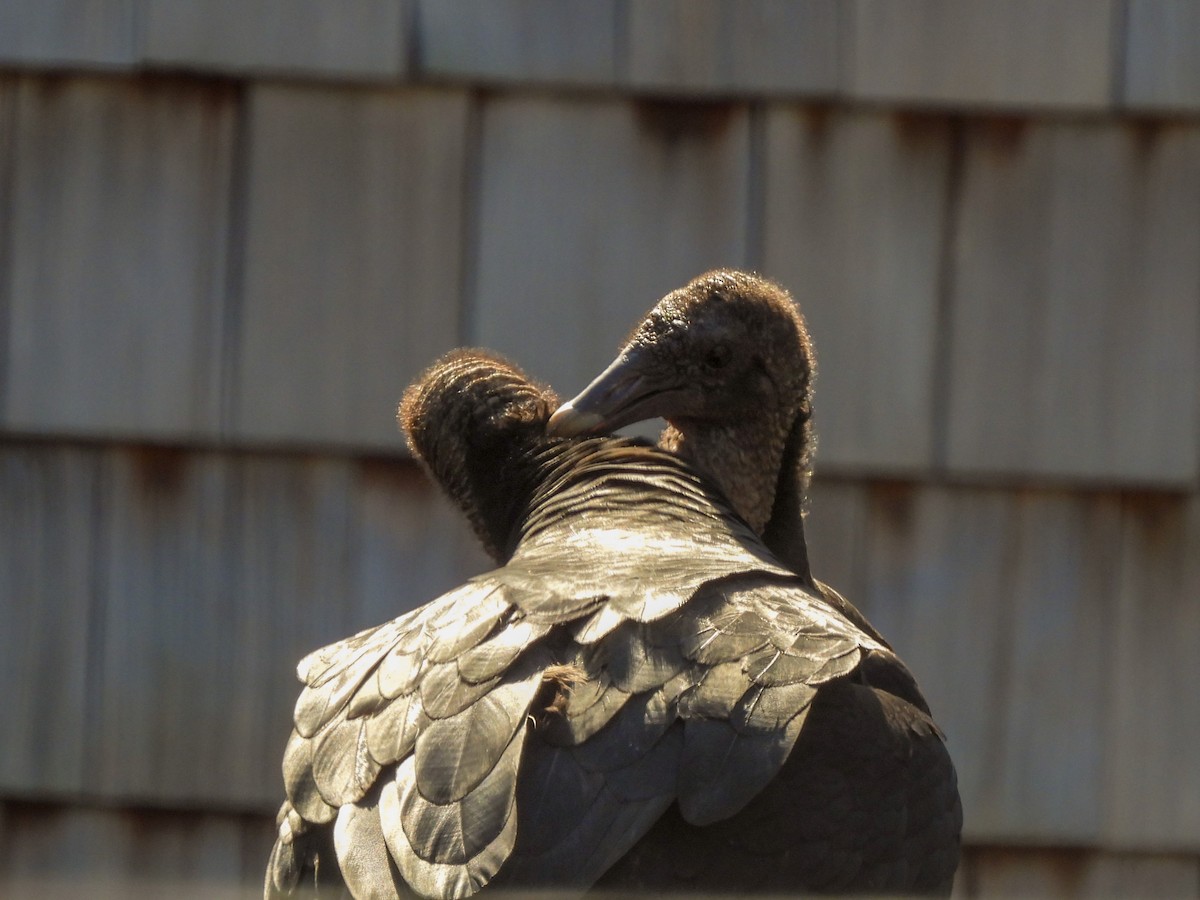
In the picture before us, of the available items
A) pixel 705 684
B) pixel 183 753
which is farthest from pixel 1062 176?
pixel 183 753

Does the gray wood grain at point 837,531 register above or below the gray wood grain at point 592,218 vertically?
below

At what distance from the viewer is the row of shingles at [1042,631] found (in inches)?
137

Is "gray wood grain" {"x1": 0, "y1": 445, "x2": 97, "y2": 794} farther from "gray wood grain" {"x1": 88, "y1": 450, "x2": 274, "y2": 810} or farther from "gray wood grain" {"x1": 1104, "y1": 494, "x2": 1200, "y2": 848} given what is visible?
"gray wood grain" {"x1": 1104, "y1": 494, "x2": 1200, "y2": 848}

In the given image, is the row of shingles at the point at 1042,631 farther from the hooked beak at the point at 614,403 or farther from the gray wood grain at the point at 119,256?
the gray wood grain at the point at 119,256

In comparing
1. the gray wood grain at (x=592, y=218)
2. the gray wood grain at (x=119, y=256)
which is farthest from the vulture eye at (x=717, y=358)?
the gray wood grain at (x=119, y=256)

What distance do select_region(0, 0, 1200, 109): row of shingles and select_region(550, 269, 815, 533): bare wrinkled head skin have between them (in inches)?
29.0

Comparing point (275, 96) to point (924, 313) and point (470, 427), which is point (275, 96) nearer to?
point (470, 427)

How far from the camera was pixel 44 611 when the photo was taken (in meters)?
3.46

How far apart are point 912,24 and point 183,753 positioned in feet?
6.45

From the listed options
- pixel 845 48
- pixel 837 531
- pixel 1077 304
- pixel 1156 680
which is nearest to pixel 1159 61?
pixel 1077 304

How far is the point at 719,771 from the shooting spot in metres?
1.96

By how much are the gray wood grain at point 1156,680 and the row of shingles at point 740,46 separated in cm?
82

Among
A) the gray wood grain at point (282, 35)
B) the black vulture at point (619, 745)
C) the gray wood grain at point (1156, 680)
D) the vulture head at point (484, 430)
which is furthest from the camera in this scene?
the gray wood grain at point (1156, 680)

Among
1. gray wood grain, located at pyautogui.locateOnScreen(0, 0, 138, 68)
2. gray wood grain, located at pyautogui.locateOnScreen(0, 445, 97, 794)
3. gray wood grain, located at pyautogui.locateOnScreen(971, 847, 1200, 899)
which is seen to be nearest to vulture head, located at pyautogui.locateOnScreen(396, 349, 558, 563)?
gray wood grain, located at pyautogui.locateOnScreen(0, 445, 97, 794)
